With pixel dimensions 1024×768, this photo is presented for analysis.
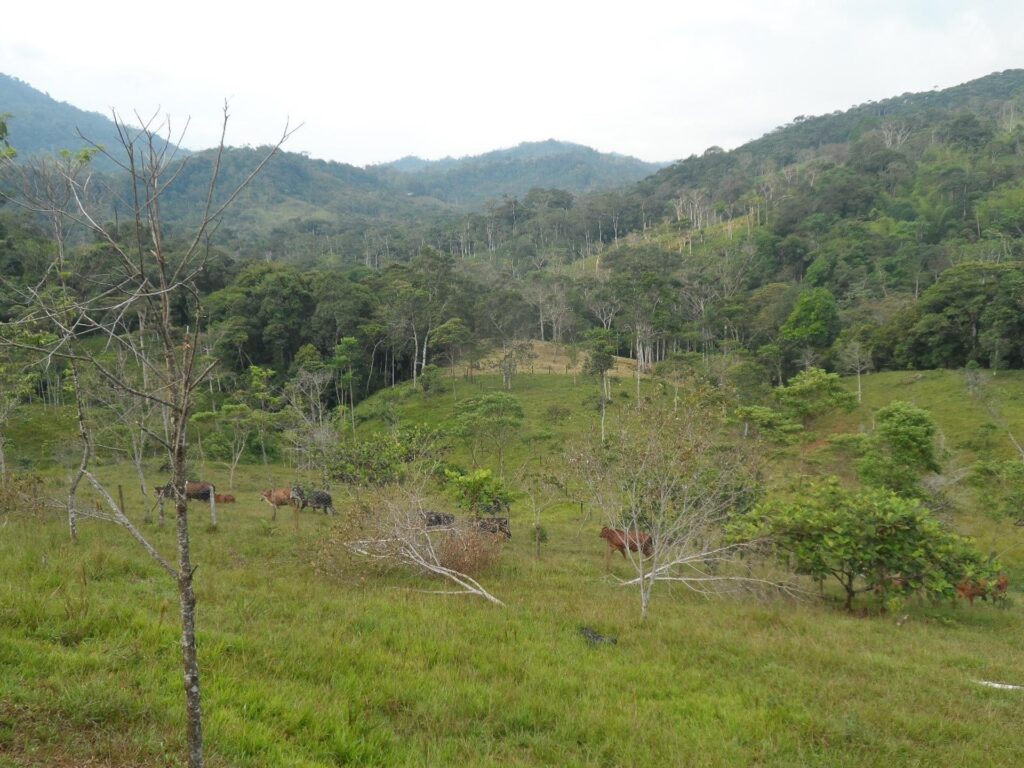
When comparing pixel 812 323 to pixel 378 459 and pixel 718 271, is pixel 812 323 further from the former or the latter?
pixel 378 459

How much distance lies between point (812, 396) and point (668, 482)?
30077mm

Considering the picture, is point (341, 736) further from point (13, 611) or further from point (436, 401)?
point (436, 401)

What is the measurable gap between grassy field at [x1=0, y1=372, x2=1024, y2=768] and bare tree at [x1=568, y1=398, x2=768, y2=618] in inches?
39.1

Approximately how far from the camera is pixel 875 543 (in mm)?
11023

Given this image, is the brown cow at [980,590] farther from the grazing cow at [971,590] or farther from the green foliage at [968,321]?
the green foliage at [968,321]

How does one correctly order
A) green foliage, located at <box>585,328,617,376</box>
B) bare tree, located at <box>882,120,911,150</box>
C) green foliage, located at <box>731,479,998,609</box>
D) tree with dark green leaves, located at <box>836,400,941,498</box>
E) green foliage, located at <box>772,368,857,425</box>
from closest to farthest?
green foliage, located at <box>731,479,998,609</box>, tree with dark green leaves, located at <box>836,400,941,498</box>, green foliage, located at <box>772,368,857,425</box>, green foliage, located at <box>585,328,617,376</box>, bare tree, located at <box>882,120,911,150</box>

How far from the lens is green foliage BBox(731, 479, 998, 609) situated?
35.7 feet

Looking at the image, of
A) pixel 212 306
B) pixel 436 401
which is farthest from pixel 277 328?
pixel 436 401

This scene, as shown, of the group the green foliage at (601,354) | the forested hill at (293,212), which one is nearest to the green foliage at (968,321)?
the green foliage at (601,354)

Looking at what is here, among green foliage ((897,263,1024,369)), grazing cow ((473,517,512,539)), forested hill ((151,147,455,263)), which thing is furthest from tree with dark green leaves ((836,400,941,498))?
forested hill ((151,147,455,263))

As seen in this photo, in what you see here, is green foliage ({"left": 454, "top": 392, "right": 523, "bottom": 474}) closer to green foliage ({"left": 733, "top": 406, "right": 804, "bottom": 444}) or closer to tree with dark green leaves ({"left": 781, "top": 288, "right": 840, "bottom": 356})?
green foliage ({"left": 733, "top": 406, "right": 804, "bottom": 444})

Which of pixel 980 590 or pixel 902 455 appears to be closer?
pixel 980 590

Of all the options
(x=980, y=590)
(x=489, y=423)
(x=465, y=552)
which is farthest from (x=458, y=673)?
(x=489, y=423)

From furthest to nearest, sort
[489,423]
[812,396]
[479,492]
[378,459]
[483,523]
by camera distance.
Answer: [812,396]
[489,423]
[378,459]
[479,492]
[483,523]
